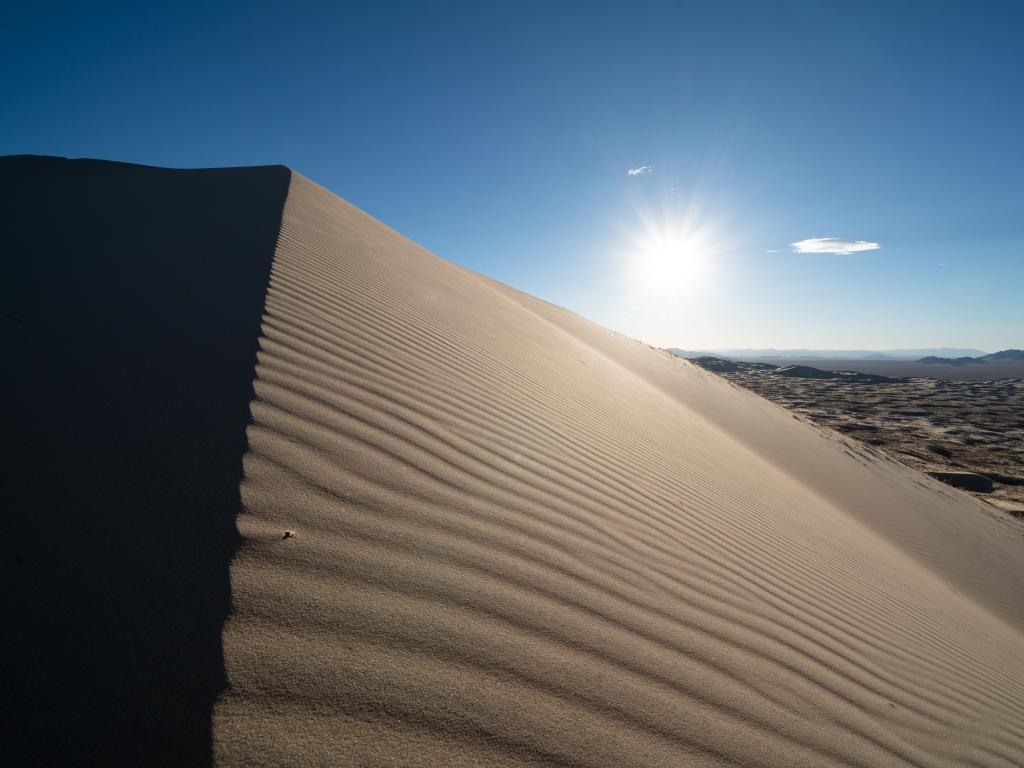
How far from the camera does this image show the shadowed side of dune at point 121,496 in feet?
2.82

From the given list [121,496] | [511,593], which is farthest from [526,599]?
[121,496]

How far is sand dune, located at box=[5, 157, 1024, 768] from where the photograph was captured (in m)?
1.09

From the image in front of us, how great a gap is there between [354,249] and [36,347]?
4110 mm

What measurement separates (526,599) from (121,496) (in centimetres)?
129

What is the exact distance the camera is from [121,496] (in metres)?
1.37

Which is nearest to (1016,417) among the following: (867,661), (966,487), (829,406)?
(829,406)

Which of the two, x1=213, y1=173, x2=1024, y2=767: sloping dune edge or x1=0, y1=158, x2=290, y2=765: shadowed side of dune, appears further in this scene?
x1=213, y1=173, x2=1024, y2=767: sloping dune edge

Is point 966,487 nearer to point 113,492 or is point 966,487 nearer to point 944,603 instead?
point 944,603

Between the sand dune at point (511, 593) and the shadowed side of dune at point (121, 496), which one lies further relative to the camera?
the sand dune at point (511, 593)

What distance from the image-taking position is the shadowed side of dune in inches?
33.8

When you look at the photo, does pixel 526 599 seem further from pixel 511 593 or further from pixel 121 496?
pixel 121 496

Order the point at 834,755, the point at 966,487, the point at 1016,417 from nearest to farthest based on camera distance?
1. the point at 834,755
2. the point at 966,487
3. the point at 1016,417

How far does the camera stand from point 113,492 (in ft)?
4.55

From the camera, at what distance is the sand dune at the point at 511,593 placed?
1.09 m
